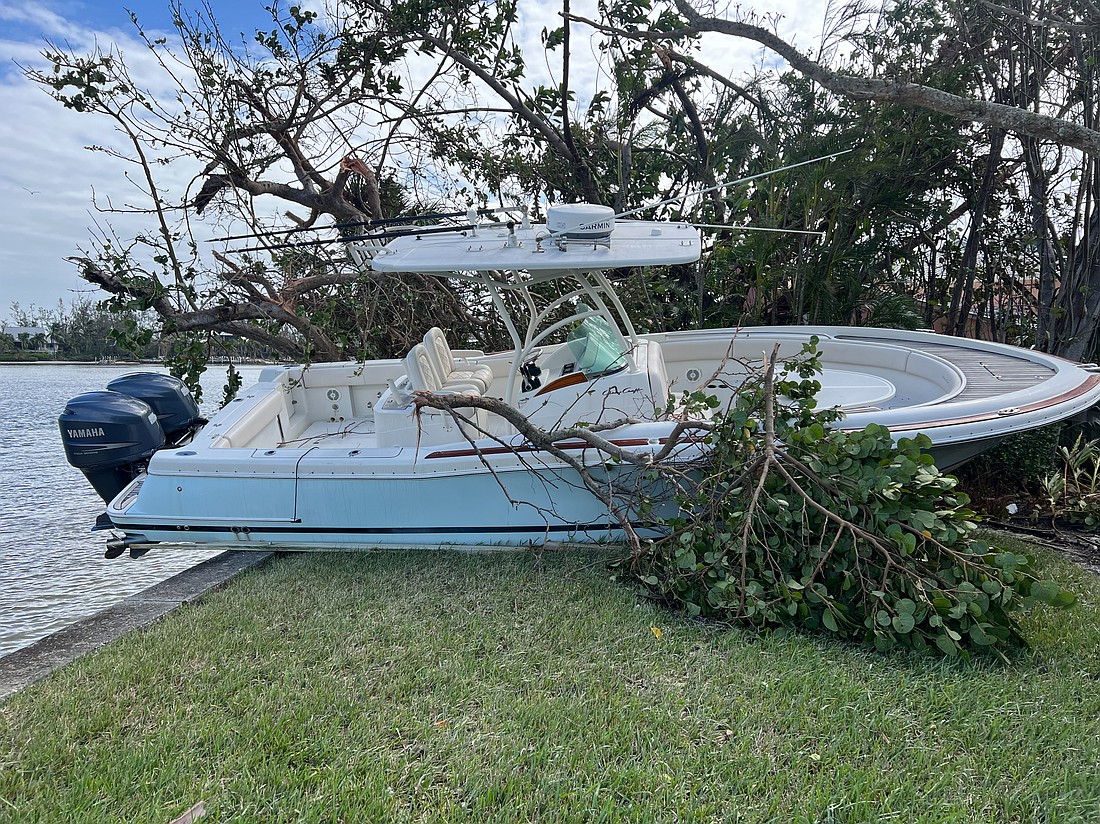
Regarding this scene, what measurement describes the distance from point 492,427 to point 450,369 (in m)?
0.65

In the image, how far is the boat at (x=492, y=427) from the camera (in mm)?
3957

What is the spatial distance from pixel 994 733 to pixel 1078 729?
31cm

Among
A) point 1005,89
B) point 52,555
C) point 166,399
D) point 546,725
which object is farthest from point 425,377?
point 1005,89

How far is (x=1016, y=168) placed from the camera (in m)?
7.48

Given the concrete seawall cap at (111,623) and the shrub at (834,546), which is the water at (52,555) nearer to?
the concrete seawall cap at (111,623)

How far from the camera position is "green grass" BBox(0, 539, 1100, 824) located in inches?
82.4

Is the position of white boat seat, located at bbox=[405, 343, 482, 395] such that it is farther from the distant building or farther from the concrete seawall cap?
the distant building

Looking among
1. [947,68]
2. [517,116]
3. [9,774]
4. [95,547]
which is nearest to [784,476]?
[9,774]

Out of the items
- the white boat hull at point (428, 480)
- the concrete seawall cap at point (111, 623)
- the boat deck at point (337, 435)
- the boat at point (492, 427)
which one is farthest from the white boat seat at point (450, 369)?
the concrete seawall cap at point (111, 623)

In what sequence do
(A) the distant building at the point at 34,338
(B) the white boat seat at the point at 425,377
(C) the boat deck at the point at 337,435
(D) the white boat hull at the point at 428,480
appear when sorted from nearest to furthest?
(D) the white boat hull at the point at 428,480 → (B) the white boat seat at the point at 425,377 → (C) the boat deck at the point at 337,435 → (A) the distant building at the point at 34,338

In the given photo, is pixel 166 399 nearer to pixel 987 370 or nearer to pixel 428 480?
pixel 428 480

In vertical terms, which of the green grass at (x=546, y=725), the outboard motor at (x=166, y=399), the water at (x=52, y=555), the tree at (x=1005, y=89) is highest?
the tree at (x=1005, y=89)

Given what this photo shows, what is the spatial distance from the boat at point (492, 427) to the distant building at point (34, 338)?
2151cm

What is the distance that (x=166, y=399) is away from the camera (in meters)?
5.37
